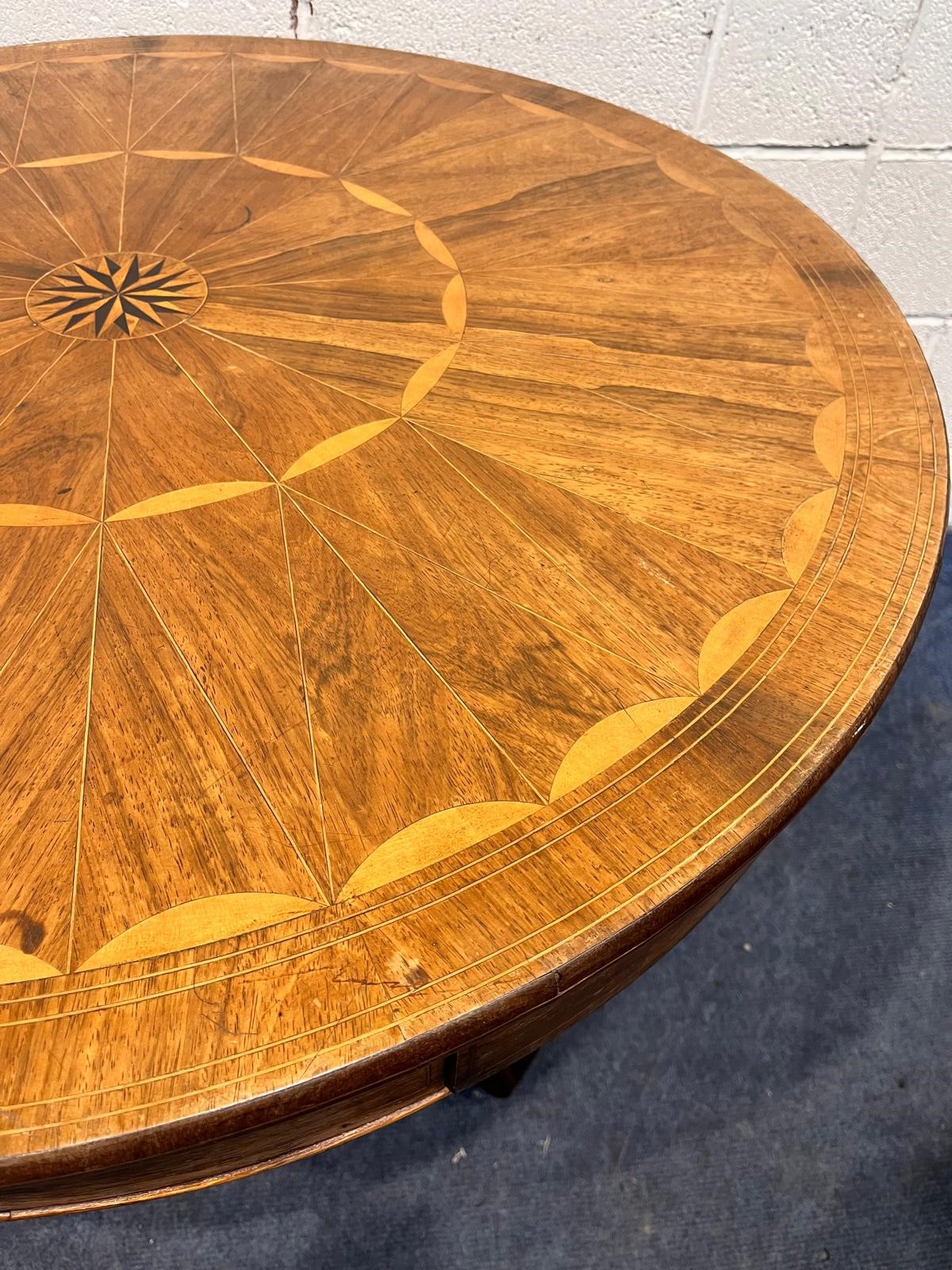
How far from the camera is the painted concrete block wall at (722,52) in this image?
1.49 m

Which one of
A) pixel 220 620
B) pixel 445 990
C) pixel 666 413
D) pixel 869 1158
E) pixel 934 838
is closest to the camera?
pixel 445 990

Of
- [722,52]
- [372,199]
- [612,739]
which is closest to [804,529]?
[612,739]

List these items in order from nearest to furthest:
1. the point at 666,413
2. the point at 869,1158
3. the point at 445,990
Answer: the point at 445,990 → the point at 666,413 → the point at 869,1158

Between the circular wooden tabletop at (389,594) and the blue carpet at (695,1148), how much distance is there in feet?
1.62

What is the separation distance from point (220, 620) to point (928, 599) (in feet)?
1.48

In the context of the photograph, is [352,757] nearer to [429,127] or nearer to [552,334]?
[552,334]

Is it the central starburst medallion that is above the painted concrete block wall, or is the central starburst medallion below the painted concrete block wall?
below

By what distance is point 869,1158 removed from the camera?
107 cm

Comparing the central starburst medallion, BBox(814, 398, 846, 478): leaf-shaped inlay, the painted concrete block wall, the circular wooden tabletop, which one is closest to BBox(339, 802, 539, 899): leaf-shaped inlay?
the circular wooden tabletop

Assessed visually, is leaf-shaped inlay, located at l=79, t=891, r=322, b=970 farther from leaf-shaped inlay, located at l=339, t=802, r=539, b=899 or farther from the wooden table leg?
the wooden table leg

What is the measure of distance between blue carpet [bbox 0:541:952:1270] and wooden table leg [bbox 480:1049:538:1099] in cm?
3

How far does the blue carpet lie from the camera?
101 cm

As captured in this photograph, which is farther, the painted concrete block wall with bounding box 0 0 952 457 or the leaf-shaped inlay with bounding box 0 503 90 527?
the painted concrete block wall with bounding box 0 0 952 457

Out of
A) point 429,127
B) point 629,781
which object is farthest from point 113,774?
point 429,127
